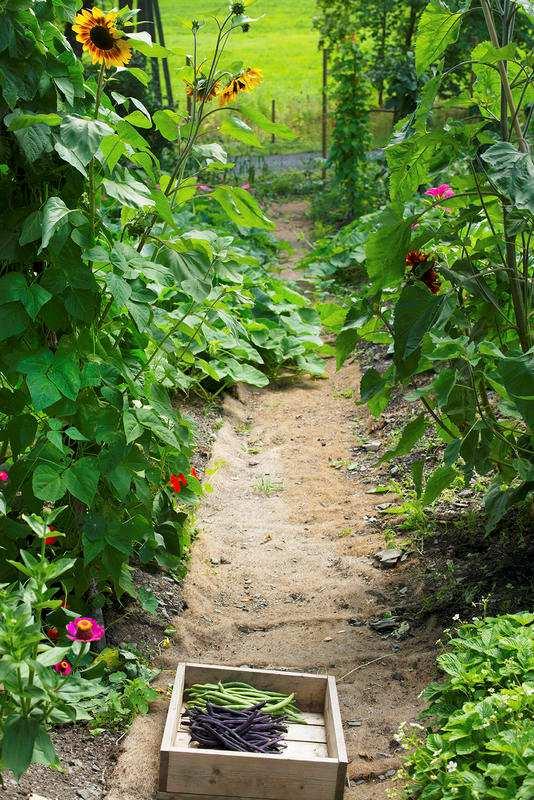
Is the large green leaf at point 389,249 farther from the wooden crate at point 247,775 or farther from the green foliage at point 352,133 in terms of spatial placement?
the green foliage at point 352,133

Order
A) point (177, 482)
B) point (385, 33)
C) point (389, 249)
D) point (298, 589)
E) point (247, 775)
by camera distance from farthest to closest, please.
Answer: point (385, 33)
point (298, 589)
point (177, 482)
point (389, 249)
point (247, 775)

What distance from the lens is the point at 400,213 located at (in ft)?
10.7

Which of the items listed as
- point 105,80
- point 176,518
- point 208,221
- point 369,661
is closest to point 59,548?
point 176,518

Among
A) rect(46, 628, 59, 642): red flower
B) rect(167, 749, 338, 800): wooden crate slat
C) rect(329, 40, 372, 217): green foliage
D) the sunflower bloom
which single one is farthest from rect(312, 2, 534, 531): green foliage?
rect(329, 40, 372, 217): green foliage

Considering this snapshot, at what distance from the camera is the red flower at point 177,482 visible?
3425mm

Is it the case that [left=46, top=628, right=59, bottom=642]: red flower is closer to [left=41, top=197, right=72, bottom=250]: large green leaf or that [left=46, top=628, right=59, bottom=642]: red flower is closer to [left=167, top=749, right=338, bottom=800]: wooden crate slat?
[left=167, top=749, right=338, bottom=800]: wooden crate slat

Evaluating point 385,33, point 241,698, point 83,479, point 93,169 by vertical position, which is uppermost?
point 93,169

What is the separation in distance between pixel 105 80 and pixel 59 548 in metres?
1.47

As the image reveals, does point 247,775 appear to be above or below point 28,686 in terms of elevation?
below

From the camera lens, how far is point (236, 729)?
283cm

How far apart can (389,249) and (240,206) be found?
0.57 metres

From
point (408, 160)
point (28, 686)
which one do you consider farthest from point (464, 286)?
point (28, 686)

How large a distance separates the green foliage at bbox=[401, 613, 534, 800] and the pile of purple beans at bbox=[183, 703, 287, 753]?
0.41 metres

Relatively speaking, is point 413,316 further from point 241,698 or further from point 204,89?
point 241,698
